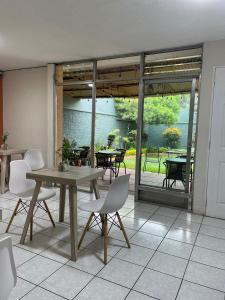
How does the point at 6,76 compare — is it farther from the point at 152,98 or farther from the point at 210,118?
the point at 210,118

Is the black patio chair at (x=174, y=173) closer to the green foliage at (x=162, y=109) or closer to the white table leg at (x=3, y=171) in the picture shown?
the green foliage at (x=162, y=109)

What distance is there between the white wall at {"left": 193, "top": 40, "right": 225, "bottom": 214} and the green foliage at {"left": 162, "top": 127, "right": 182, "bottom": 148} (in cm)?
43

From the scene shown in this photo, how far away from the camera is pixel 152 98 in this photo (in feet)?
13.5

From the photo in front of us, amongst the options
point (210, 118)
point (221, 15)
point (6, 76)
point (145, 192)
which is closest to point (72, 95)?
point (6, 76)

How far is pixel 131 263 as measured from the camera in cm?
234

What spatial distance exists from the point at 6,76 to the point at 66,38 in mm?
2961

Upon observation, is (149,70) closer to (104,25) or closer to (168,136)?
(168,136)

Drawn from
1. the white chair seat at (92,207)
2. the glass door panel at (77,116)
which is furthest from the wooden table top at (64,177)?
the glass door panel at (77,116)

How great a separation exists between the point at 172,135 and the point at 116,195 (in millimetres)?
2077

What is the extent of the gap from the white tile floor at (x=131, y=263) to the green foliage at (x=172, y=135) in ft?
4.34

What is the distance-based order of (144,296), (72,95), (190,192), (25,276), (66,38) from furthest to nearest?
(72,95)
(190,192)
(66,38)
(25,276)
(144,296)

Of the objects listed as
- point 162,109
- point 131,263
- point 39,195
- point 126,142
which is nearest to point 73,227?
point 131,263

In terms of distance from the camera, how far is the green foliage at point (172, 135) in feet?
13.0

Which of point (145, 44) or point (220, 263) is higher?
point (145, 44)
